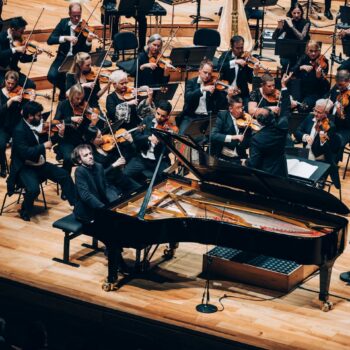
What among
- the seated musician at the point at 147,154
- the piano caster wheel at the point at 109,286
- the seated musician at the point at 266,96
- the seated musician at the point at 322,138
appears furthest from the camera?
the seated musician at the point at 266,96

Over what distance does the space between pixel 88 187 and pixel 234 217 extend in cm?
119

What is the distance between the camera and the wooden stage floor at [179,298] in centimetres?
688

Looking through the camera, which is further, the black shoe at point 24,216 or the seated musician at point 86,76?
the seated musician at point 86,76

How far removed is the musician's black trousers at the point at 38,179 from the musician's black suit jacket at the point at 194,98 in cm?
172

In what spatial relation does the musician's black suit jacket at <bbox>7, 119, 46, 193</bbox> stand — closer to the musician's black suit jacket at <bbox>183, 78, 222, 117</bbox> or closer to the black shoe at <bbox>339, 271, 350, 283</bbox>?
the musician's black suit jacket at <bbox>183, 78, 222, 117</bbox>

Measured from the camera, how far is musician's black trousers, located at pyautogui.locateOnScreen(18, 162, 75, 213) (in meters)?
8.49

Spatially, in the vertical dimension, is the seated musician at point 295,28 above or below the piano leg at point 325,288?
above

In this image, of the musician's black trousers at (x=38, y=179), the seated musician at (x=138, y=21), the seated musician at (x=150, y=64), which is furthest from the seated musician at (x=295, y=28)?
the musician's black trousers at (x=38, y=179)

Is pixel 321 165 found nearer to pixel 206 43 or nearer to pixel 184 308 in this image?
pixel 184 308

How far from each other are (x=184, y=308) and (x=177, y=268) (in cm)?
67

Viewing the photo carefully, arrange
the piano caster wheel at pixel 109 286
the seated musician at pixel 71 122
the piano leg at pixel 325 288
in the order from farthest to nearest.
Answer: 1. the seated musician at pixel 71 122
2. the piano caster wheel at pixel 109 286
3. the piano leg at pixel 325 288

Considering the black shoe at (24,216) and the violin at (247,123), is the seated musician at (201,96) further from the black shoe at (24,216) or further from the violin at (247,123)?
the black shoe at (24,216)

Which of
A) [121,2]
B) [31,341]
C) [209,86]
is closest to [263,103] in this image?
[209,86]

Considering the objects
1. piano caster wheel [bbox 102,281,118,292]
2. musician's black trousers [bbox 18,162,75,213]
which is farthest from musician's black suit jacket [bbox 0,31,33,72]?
piano caster wheel [bbox 102,281,118,292]
